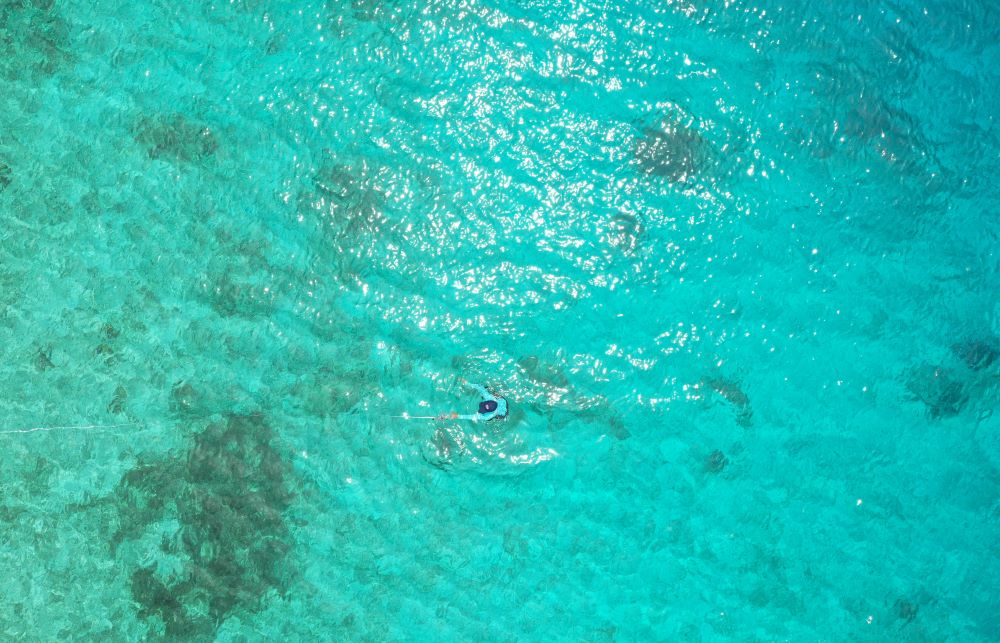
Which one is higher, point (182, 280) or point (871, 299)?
point (871, 299)

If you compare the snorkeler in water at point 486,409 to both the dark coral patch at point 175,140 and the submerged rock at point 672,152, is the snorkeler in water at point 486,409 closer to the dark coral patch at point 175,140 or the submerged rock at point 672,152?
the submerged rock at point 672,152

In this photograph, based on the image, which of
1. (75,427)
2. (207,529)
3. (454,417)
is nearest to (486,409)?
(454,417)

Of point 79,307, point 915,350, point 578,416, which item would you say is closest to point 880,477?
point 915,350

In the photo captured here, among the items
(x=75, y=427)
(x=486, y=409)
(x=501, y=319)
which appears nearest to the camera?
(x=486, y=409)

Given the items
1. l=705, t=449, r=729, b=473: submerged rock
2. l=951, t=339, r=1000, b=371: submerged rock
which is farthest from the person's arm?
l=951, t=339, r=1000, b=371: submerged rock

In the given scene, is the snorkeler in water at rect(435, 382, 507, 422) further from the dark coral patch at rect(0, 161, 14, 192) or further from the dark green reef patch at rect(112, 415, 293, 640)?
the dark coral patch at rect(0, 161, 14, 192)

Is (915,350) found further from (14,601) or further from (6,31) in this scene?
(6,31)

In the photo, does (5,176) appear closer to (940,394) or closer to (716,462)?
(716,462)
